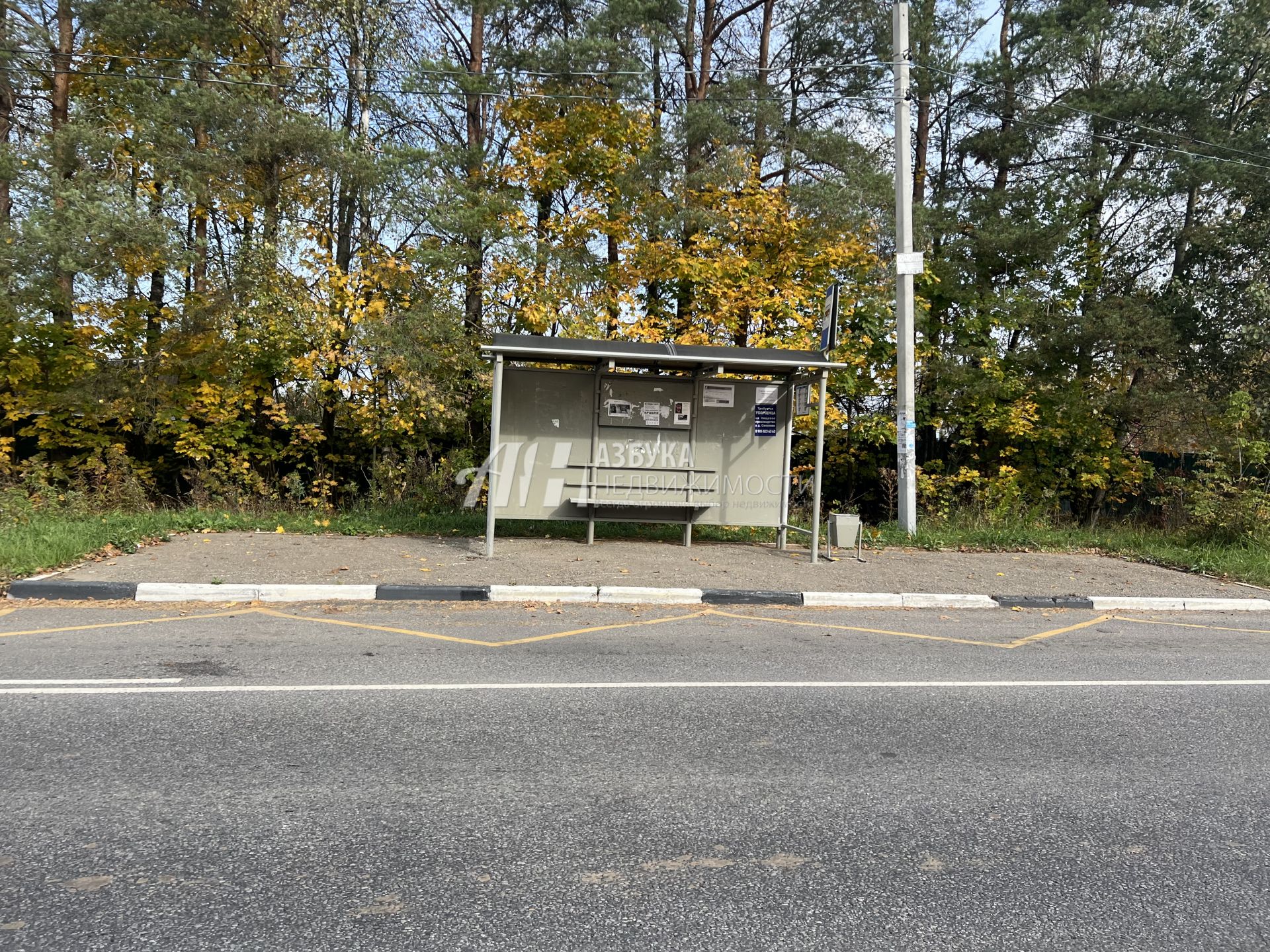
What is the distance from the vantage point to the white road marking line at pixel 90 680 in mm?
4797

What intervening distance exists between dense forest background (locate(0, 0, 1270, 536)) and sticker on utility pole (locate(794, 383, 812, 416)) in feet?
19.3

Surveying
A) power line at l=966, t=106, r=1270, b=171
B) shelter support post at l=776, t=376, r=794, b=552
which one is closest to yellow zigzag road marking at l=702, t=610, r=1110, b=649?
shelter support post at l=776, t=376, r=794, b=552

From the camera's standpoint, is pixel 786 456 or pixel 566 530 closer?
pixel 786 456

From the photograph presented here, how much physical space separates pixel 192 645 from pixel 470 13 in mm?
16468

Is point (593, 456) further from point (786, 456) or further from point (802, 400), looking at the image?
point (802, 400)

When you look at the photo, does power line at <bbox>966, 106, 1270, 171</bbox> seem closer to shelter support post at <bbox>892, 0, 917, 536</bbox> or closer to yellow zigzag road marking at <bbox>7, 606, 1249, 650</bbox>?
shelter support post at <bbox>892, 0, 917, 536</bbox>

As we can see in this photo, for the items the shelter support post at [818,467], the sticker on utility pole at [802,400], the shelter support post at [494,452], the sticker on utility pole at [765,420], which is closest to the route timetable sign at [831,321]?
the shelter support post at [818,467]

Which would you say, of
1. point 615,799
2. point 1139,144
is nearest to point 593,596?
point 615,799

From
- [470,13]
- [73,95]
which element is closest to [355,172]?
[470,13]

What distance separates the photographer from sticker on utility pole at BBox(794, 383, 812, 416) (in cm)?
1061

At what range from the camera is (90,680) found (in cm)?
486

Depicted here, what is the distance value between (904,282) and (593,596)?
797cm

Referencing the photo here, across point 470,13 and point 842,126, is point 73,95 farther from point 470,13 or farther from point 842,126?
point 842,126

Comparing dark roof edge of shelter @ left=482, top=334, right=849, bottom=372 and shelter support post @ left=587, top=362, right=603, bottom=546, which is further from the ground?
dark roof edge of shelter @ left=482, top=334, right=849, bottom=372
